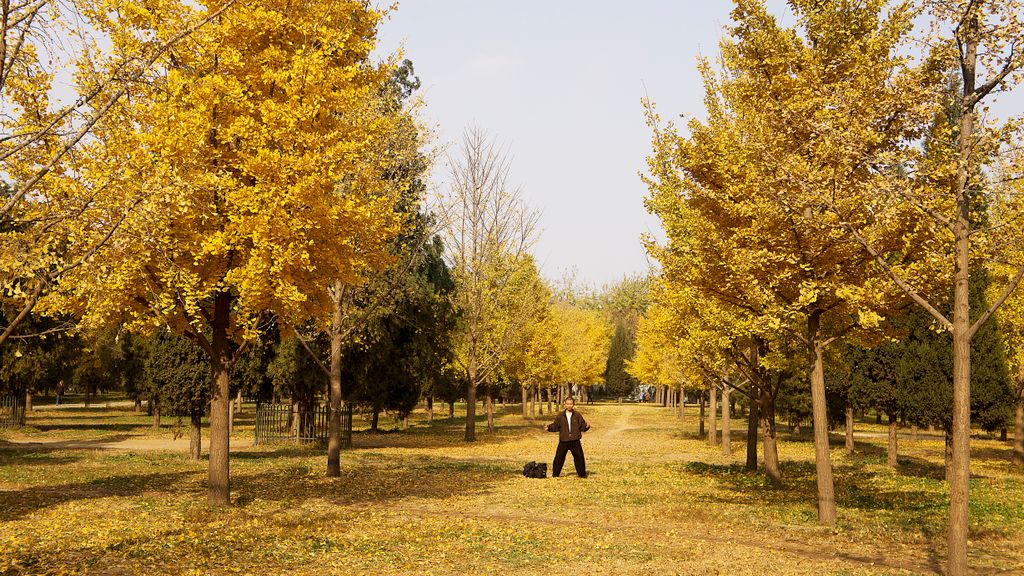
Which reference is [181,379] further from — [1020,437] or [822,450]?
[1020,437]

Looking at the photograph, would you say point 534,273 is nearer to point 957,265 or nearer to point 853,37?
point 853,37

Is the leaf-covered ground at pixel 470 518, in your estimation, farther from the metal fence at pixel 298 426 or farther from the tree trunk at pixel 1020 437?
the metal fence at pixel 298 426

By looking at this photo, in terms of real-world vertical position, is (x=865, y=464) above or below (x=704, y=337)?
below

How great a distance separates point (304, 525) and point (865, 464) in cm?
1738

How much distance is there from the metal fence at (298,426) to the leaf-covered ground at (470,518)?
416 cm

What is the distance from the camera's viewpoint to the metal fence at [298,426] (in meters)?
25.5

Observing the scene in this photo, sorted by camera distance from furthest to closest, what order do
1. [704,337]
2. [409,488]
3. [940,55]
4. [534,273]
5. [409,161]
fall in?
[534,273] < [409,161] < [704,337] < [409,488] < [940,55]

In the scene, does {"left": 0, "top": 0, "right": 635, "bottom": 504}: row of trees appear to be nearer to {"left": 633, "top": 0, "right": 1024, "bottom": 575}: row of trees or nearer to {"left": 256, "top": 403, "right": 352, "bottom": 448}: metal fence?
{"left": 633, "top": 0, "right": 1024, "bottom": 575}: row of trees

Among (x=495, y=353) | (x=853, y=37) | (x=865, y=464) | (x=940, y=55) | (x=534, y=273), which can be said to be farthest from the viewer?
(x=534, y=273)

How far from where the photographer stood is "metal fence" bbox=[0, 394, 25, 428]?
3136 centimetres

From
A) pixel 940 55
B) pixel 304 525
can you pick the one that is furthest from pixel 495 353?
pixel 940 55

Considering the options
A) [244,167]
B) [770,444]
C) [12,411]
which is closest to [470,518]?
[244,167]

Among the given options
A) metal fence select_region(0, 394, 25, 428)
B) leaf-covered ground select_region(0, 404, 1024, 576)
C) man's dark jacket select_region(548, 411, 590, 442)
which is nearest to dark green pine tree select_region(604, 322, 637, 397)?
metal fence select_region(0, 394, 25, 428)

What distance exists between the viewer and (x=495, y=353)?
3036 cm
